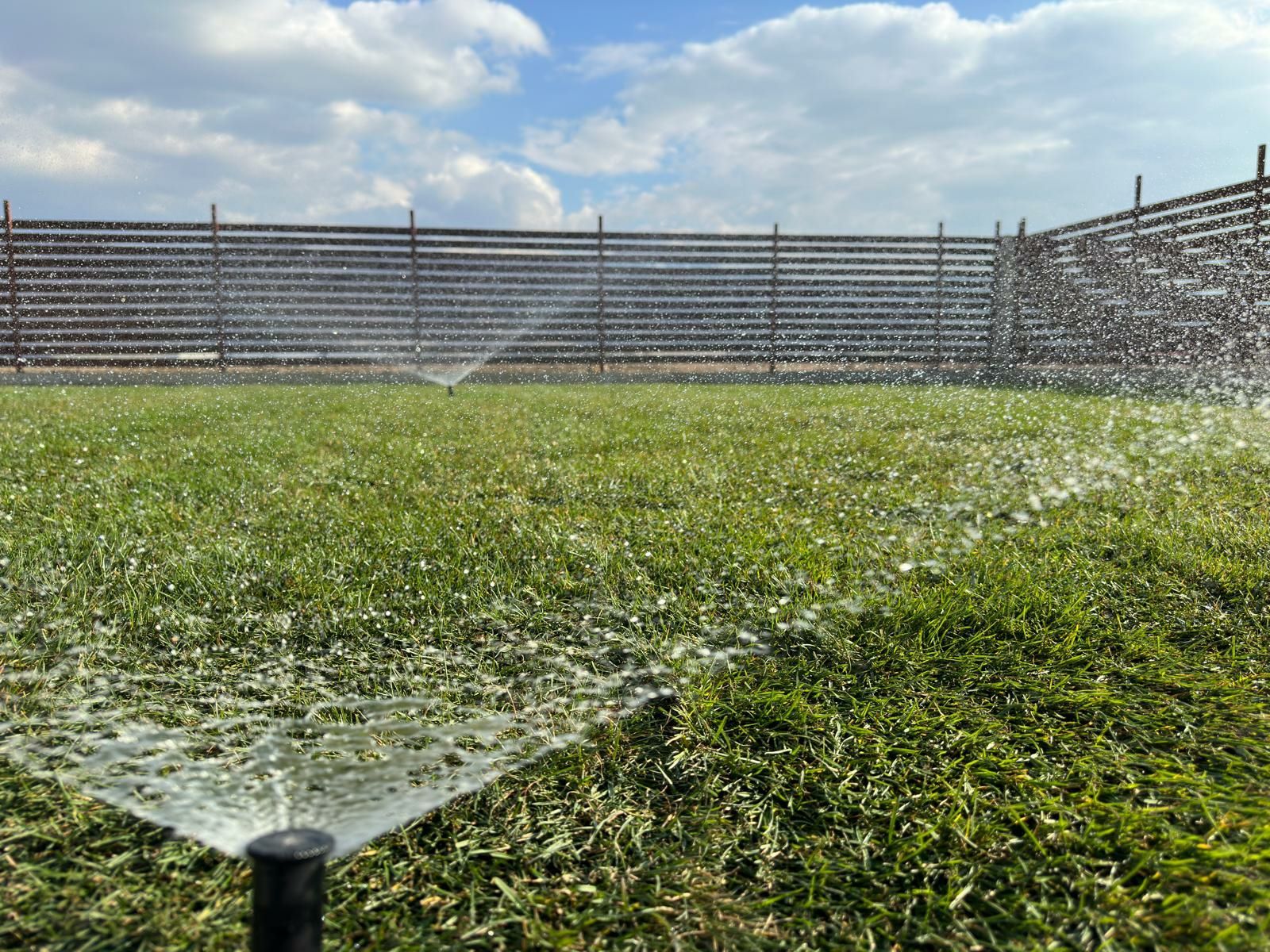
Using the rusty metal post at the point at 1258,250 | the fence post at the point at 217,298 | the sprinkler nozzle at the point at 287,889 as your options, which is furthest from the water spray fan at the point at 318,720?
the fence post at the point at 217,298

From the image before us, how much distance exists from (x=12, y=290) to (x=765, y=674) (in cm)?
1596

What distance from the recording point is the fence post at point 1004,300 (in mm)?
14586

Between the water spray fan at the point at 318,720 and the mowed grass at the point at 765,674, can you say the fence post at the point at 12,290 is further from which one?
the water spray fan at the point at 318,720

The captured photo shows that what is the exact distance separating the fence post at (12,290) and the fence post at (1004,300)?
53.8 feet

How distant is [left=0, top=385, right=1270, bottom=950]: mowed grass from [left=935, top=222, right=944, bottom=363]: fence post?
35.8ft

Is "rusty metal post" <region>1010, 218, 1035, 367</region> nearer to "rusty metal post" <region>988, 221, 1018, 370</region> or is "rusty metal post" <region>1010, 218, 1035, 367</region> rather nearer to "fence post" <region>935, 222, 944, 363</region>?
"rusty metal post" <region>988, 221, 1018, 370</region>

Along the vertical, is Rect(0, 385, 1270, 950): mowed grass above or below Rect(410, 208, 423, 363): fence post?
below

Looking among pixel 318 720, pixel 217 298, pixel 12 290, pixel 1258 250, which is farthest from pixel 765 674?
pixel 12 290

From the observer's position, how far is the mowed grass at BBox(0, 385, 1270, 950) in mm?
1242

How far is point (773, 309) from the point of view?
14977mm

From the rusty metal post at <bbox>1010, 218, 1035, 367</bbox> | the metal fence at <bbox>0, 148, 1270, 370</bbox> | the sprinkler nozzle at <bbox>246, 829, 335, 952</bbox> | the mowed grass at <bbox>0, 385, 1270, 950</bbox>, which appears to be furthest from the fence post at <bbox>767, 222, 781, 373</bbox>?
the sprinkler nozzle at <bbox>246, 829, 335, 952</bbox>

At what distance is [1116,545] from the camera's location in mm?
2754

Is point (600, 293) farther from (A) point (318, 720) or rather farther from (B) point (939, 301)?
(A) point (318, 720)

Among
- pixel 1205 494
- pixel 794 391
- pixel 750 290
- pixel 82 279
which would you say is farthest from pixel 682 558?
pixel 82 279
